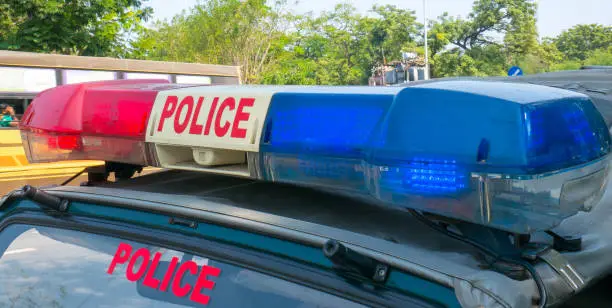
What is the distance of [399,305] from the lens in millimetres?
1025

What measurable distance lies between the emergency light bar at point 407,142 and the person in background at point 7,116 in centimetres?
921

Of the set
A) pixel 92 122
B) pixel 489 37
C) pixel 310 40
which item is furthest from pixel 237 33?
pixel 92 122

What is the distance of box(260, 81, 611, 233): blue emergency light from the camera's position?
1.07 m

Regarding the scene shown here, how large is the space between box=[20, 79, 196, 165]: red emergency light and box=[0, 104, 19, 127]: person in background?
8754mm

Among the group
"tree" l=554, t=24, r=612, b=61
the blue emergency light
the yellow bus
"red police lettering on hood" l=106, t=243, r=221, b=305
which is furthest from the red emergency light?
"tree" l=554, t=24, r=612, b=61

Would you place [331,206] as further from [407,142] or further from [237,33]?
[237,33]

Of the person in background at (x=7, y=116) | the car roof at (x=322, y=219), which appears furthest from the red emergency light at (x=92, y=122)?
the person in background at (x=7, y=116)

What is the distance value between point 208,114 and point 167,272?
16.4 inches

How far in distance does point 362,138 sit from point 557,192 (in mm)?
390

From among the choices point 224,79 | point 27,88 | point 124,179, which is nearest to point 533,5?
point 224,79

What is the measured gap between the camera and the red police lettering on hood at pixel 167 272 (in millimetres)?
1326

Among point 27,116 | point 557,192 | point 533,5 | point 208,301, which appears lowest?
point 208,301

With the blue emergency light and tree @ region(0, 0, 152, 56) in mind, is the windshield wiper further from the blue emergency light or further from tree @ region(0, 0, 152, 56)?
tree @ region(0, 0, 152, 56)

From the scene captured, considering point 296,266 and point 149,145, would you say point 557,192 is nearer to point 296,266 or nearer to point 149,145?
point 296,266
